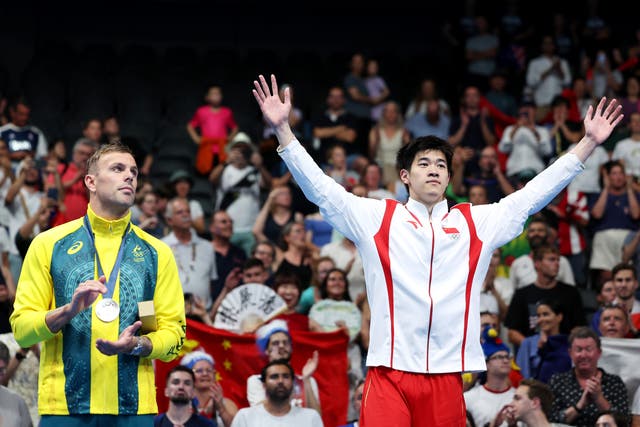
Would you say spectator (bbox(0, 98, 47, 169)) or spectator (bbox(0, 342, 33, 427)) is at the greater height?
spectator (bbox(0, 98, 47, 169))

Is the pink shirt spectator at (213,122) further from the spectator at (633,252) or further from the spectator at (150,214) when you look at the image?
the spectator at (633,252)

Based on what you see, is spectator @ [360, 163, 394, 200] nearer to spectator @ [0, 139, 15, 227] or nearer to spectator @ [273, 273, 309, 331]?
spectator @ [273, 273, 309, 331]

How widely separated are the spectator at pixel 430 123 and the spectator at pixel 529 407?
719cm

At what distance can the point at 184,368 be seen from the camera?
29.9 ft

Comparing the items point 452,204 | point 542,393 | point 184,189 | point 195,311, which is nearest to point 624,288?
point 542,393

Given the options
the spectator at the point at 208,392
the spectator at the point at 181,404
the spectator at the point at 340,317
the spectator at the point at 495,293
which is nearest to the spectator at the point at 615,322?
the spectator at the point at 495,293

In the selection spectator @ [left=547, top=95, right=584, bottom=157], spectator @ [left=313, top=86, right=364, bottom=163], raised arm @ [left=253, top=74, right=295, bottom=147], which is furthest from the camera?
spectator @ [left=313, top=86, right=364, bottom=163]

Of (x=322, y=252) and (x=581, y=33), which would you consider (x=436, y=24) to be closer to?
(x=581, y=33)

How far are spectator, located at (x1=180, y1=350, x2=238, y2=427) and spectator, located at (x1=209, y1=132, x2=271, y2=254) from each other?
375cm

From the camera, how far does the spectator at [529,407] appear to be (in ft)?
29.7

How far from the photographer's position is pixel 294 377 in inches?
388

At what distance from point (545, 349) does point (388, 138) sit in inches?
220

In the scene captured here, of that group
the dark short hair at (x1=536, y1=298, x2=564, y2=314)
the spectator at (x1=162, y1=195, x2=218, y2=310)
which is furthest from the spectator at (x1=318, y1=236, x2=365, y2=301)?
the dark short hair at (x1=536, y1=298, x2=564, y2=314)

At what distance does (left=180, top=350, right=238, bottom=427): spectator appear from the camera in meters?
9.52
